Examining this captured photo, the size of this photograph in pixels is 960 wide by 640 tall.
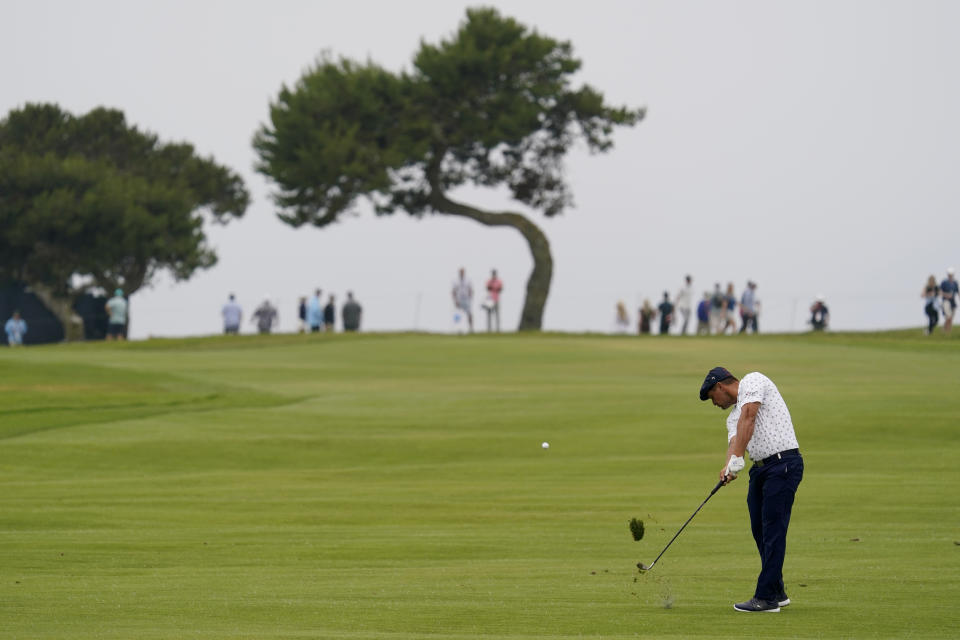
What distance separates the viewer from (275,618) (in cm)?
1098

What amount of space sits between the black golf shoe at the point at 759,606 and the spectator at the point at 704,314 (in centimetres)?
5015

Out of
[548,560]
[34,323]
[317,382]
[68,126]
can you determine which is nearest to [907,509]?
[548,560]

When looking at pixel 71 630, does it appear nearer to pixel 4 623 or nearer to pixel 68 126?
pixel 4 623

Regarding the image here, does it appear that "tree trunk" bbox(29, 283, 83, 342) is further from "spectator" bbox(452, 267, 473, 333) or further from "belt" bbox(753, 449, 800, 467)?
"belt" bbox(753, 449, 800, 467)

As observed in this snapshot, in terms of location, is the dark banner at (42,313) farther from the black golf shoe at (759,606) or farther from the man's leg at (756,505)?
the black golf shoe at (759,606)

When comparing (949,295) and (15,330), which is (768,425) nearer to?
(949,295)

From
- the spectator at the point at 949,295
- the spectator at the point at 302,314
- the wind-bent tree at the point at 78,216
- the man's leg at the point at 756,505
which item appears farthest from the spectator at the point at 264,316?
the man's leg at the point at 756,505

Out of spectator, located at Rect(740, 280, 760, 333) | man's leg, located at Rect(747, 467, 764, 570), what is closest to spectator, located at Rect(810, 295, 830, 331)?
spectator, located at Rect(740, 280, 760, 333)

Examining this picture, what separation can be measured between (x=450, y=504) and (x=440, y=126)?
189 feet

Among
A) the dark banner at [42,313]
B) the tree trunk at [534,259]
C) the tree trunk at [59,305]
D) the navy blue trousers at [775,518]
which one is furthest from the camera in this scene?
the tree trunk at [59,305]

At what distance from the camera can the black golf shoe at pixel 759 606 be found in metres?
11.2

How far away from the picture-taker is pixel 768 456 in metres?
11.4

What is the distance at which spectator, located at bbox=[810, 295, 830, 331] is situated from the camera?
6222 centimetres

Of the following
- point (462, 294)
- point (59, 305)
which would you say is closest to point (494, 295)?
point (462, 294)
